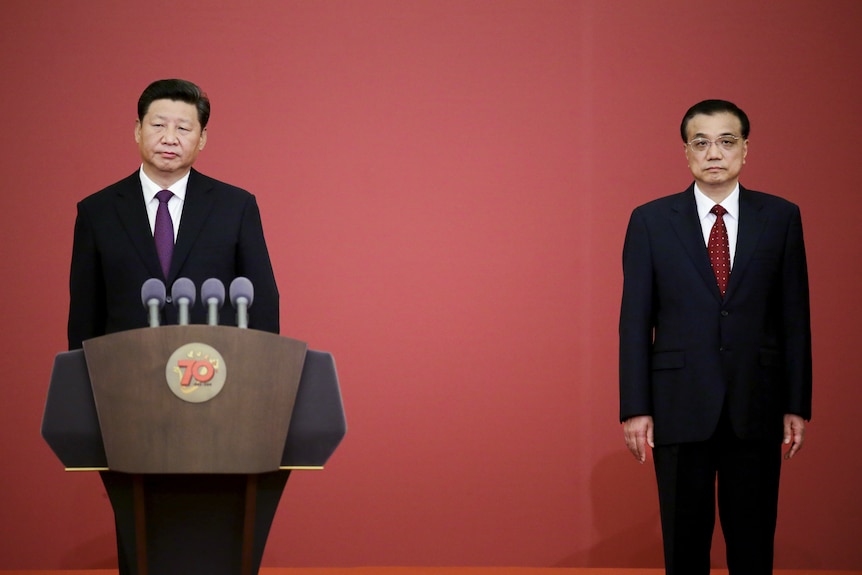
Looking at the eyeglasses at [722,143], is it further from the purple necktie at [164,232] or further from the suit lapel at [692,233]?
the purple necktie at [164,232]

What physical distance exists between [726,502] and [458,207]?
1.69m

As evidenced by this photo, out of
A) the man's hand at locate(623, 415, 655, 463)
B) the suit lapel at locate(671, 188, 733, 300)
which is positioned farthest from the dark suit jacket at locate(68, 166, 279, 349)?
the suit lapel at locate(671, 188, 733, 300)

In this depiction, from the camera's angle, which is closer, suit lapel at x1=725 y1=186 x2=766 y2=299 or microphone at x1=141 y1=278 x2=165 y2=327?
microphone at x1=141 y1=278 x2=165 y2=327

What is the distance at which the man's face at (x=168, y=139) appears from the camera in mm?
2375

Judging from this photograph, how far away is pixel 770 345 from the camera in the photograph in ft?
8.27

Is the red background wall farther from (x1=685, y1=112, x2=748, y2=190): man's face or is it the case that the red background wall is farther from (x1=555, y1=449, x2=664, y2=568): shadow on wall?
(x1=685, y1=112, x2=748, y2=190): man's face

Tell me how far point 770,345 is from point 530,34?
1.78m

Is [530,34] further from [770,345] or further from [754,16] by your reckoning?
[770,345]

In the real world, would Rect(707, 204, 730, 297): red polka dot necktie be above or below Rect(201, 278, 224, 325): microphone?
above

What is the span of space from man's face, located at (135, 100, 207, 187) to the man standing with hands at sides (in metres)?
1.11

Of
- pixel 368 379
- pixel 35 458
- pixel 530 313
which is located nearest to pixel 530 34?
pixel 530 313

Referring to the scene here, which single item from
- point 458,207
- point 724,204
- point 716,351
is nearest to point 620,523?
point 458,207

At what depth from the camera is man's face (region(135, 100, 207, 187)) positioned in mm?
2375

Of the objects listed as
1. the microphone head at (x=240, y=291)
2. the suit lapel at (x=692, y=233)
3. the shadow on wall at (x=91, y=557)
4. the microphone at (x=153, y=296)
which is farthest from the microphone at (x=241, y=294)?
the shadow on wall at (x=91, y=557)
